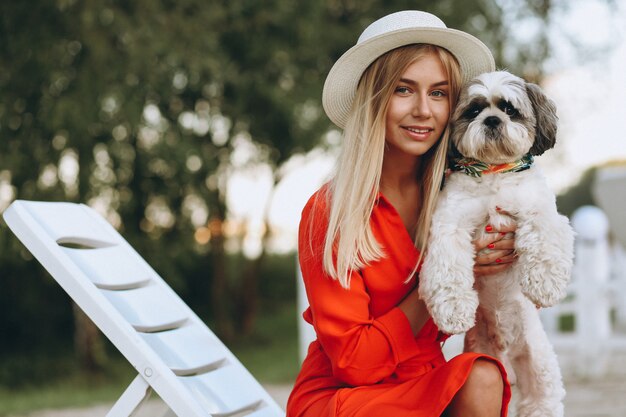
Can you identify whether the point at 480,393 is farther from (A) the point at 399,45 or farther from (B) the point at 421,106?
(A) the point at 399,45

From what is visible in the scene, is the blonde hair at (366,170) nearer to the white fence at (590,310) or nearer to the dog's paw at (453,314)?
the dog's paw at (453,314)

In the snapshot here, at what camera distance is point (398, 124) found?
8.43ft

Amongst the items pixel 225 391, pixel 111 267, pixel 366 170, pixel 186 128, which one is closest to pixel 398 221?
pixel 366 170

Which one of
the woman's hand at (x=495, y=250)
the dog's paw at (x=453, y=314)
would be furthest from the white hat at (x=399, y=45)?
the dog's paw at (x=453, y=314)

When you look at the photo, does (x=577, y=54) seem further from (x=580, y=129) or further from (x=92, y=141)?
(x=92, y=141)

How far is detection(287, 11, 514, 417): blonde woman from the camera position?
7.89ft

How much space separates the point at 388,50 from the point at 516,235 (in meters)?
0.70

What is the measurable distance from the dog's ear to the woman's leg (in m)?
0.72

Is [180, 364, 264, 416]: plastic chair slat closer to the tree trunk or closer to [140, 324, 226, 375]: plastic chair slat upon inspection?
[140, 324, 226, 375]: plastic chair slat

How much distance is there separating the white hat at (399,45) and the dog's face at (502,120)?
108 millimetres

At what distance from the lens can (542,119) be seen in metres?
2.49

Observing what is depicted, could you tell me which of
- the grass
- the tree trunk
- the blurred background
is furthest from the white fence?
the tree trunk

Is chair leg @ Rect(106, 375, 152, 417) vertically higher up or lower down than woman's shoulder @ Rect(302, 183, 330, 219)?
lower down

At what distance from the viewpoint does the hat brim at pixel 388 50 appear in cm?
252
